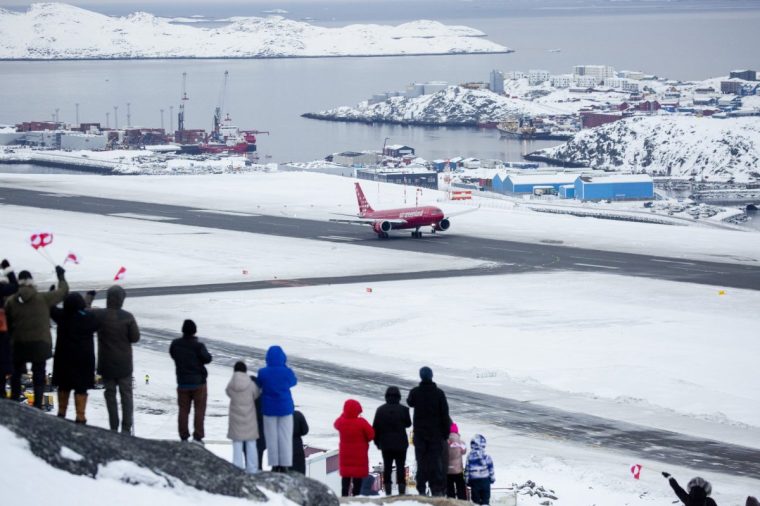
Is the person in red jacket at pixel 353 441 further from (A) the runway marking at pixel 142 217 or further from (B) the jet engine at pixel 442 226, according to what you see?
(A) the runway marking at pixel 142 217

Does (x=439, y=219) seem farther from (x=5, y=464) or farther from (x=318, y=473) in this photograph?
(x=5, y=464)

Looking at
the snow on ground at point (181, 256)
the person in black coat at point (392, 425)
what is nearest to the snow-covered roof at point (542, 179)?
the snow on ground at point (181, 256)

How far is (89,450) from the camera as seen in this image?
15625 mm

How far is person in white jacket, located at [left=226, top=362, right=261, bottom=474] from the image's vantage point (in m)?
18.6

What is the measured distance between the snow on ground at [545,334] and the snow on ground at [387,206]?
17174mm

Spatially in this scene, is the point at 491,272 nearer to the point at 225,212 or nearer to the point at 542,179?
the point at 225,212

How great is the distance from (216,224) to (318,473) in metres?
66.3

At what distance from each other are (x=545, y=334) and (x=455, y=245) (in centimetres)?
3047

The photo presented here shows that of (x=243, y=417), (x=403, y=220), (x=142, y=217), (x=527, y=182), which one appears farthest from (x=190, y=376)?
(x=527, y=182)

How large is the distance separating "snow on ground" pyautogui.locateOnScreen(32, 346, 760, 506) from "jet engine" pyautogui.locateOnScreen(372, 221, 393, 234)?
43592 mm

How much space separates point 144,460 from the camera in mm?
16016

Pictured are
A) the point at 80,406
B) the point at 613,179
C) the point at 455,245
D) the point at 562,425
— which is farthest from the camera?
the point at 613,179

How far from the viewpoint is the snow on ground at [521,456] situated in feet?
86.7

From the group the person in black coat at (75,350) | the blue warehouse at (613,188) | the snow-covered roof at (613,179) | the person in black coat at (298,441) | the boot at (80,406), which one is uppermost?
the person in black coat at (75,350)
